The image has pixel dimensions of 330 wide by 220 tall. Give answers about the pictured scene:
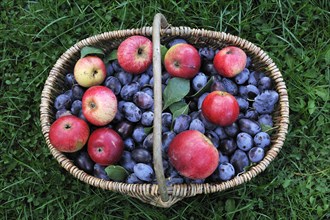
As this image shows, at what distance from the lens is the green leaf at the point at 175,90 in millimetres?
2050

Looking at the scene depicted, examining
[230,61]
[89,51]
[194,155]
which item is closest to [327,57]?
[230,61]

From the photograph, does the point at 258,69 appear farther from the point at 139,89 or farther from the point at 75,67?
the point at 75,67

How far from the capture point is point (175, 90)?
2068 mm

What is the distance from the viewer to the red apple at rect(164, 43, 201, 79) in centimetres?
204

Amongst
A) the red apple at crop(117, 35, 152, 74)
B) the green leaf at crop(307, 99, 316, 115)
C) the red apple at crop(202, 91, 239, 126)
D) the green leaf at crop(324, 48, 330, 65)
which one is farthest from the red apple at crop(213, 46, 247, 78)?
the green leaf at crop(324, 48, 330, 65)

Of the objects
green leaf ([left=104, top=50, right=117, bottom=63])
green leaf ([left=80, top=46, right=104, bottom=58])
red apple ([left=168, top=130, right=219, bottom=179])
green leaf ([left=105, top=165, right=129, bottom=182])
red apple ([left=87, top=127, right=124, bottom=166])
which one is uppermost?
green leaf ([left=80, top=46, right=104, bottom=58])

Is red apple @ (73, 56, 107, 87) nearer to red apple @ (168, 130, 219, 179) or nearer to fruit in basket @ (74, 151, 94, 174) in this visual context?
fruit in basket @ (74, 151, 94, 174)

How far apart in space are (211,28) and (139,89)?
2.09 feet

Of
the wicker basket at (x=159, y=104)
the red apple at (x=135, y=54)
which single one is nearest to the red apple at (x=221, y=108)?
the wicker basket at (x=159, y=104)

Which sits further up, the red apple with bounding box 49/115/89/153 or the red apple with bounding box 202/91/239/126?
the red apple with bounding box 202/91/239/126

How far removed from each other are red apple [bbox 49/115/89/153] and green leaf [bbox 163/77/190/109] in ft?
1.30

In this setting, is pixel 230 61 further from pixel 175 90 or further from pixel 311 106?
pixel 311 106

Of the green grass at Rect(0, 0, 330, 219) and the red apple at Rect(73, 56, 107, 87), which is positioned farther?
the green grass at Rect(0, 0, 330, 219)

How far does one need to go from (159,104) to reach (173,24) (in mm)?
908
